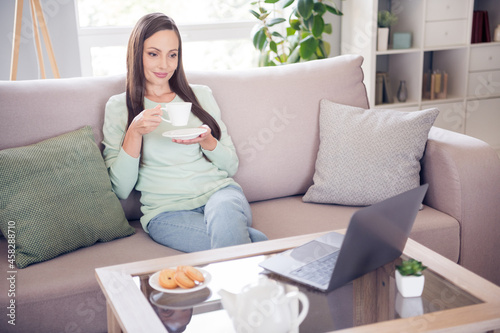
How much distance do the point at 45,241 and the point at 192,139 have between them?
0.51 metres

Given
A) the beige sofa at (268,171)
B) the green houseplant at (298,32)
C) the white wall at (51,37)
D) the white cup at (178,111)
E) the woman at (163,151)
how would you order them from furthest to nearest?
the green houseplant at (298,32), the white wall at (51,37), the woman at (163,151), the white cup at (178,111), the beige sofa at (268,171)

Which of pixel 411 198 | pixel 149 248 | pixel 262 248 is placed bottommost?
pixel 149 248

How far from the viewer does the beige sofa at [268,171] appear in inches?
57.9

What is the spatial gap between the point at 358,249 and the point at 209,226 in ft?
2.12

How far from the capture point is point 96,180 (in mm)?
1698

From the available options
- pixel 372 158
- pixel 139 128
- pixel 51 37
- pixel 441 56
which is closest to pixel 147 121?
pixel 139 128

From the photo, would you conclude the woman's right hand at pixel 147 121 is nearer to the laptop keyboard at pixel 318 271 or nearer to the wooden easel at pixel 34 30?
the laptop keyboard at pixel 318 271

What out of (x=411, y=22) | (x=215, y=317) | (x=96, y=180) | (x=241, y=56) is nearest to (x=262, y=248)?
(x=215, y=317)

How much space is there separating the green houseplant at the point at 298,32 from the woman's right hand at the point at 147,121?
1.59 meters

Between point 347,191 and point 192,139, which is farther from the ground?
point 192,139

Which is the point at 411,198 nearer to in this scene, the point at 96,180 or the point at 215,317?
the point at 215,317

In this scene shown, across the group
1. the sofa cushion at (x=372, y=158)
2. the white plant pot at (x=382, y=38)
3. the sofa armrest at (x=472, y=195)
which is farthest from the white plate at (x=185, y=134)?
the white plant pot at (x=382, y=38)

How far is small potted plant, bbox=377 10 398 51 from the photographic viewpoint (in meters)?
3.35

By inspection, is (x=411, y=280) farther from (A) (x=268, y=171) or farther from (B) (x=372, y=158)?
(A) (x=268, y=171)
